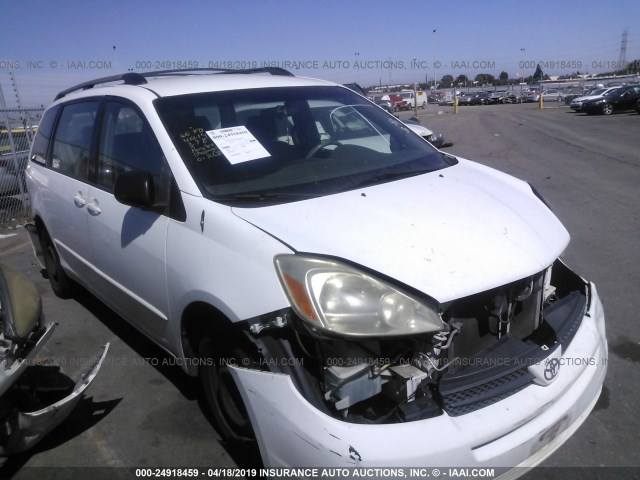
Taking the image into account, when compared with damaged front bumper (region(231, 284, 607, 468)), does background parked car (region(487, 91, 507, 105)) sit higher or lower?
lower

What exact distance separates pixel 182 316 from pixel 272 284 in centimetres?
76

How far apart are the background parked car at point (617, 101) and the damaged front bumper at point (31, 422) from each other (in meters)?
28.8

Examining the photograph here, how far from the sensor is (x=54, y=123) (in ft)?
14.2

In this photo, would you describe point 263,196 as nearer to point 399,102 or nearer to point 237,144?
point 237,144

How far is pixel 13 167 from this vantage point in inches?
357

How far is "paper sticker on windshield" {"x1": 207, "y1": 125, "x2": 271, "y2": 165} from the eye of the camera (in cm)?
267

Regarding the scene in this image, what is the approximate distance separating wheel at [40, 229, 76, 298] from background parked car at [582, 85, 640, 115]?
90.7ft

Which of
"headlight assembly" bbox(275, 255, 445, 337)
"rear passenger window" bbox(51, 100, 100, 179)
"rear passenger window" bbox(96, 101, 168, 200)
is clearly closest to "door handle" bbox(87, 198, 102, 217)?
"rear passenger window" bbox(96, 101, 168, 200)

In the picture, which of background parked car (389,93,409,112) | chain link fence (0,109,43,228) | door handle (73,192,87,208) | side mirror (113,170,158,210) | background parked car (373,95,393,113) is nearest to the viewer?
side mirror (113,170,158,210)

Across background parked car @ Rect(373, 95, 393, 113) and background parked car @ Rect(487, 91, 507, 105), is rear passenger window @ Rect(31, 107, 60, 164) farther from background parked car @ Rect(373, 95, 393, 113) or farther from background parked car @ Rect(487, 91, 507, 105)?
background parked car @ Rect(487, 91, 507, 105)

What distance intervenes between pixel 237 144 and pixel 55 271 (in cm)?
298

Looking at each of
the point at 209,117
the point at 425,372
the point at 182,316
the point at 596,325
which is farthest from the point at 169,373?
the point at 596,325

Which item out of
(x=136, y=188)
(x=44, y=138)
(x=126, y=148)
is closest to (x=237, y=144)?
(x=136, y=188)

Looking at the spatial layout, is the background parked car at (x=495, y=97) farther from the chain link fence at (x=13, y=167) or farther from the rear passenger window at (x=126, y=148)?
the rear passenger window at (x=126, y=148)
